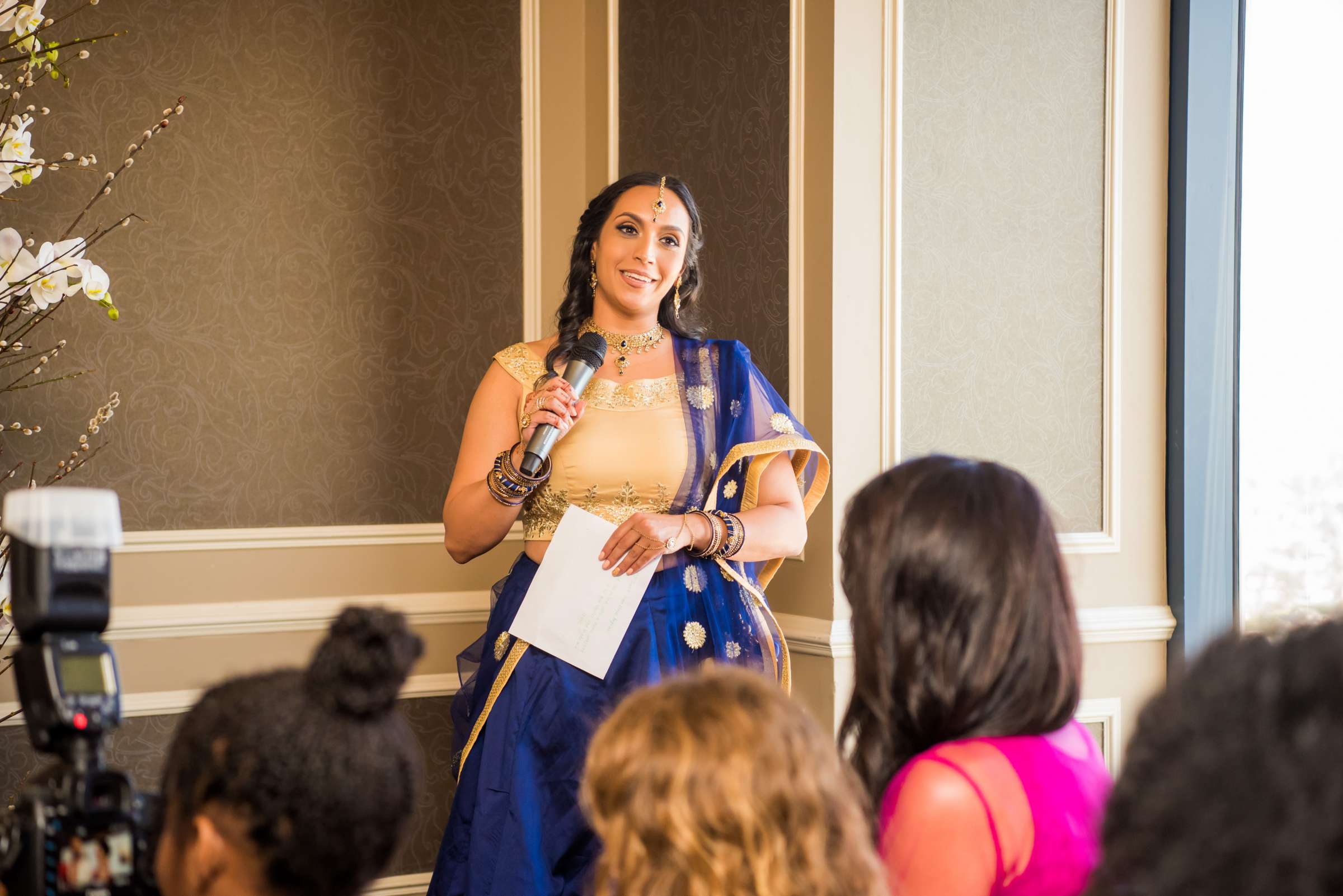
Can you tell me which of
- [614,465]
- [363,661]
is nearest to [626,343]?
[614,465]

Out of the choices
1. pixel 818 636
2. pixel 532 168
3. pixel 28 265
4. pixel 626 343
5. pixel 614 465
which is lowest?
pixel 818 636

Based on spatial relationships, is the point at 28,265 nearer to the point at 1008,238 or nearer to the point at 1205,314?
the point at 1008,238

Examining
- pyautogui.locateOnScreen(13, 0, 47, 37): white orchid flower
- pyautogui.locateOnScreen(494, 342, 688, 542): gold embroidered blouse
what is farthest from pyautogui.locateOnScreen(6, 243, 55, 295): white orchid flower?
pyautogui.locateOnScreen(494, 342, 688, 542): gold embroidered blouse

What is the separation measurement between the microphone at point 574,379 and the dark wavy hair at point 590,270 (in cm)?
17

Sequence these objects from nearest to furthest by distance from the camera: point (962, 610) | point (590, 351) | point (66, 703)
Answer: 1. point (66, 703)
2. point (962, 610)
3. point (590, 351)

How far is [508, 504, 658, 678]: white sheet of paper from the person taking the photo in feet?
6.68

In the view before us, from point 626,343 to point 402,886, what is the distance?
1573 millimetres

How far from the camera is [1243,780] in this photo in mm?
463

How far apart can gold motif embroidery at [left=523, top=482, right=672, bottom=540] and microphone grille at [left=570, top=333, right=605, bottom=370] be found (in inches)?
9.0

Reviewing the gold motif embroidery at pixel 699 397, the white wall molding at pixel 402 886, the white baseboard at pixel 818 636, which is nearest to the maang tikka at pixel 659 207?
the gold motif embroidery at pixel 699 397

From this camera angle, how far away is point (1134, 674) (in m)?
2.80

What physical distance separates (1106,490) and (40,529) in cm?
246

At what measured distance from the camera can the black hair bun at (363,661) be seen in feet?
→ 3.20

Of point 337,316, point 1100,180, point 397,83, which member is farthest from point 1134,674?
point 397,83
